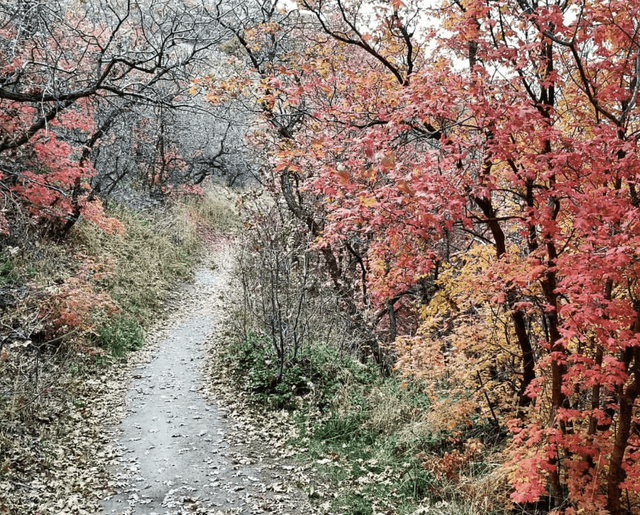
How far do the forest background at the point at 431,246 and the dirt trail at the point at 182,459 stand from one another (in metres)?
0.82

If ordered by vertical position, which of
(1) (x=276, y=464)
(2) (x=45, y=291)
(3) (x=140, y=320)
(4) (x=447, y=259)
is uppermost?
(4) (x=447, y=259)

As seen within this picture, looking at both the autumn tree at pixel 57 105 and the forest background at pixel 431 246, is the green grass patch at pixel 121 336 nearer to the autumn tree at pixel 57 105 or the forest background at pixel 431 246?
the forest background at pixel 431 246

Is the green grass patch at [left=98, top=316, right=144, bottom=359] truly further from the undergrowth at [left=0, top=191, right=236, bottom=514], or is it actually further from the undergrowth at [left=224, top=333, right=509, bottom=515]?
the undergrowth at [left=224, top=333, right=509, bottom=515]

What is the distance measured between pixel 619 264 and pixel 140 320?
1052 cm

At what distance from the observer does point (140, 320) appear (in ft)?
37.6

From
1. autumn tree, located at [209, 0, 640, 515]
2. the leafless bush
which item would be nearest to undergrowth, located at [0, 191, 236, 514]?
the leafless bush

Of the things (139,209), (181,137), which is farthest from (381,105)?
(181,137)

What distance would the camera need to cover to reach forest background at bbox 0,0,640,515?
418cm

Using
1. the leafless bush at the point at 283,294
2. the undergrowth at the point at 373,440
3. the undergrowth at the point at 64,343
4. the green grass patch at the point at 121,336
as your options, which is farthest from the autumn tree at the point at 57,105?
the undergrowth at the point at 373,440

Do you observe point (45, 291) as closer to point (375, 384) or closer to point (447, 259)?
point (375, 384)

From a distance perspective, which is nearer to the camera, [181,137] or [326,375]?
[326,375]

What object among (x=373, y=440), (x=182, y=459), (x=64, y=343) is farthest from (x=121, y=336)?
(x=373, y=440)

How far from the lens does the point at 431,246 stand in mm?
9164

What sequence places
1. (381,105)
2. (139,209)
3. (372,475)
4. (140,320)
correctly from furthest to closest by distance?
(139,209)
(140,320)
(381,105)
(372,475)
